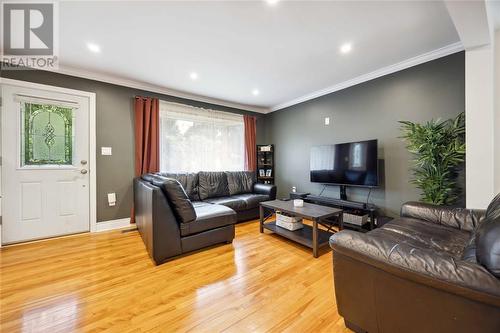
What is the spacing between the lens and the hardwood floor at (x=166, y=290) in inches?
53.6

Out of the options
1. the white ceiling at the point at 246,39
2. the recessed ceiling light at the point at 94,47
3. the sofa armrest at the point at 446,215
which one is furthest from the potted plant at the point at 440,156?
the recessed ceiling light at the point at 94,47

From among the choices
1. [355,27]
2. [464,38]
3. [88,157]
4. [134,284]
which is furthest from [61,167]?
[464,38]

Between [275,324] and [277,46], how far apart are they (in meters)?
2.71

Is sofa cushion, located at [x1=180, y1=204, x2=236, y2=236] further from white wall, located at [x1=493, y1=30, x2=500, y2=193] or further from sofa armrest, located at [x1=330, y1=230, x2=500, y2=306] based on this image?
white wall, located at [x1=493, y1=30, x2=500, y2=193]

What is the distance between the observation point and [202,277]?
1897mm

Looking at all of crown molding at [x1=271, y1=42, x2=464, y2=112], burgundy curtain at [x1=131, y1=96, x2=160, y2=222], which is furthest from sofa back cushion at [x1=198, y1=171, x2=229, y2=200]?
crown molding at [x1=271, y1=42, x2=464, y2=112]

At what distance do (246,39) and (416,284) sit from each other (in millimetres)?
2510

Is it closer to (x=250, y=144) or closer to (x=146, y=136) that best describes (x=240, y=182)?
(x=250, y=144)

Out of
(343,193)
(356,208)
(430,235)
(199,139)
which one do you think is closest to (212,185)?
(199,139)

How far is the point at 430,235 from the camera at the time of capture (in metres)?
1.67

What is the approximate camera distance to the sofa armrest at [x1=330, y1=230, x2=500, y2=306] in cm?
80

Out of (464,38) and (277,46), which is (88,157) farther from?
(464,38)

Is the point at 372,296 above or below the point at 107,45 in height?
below

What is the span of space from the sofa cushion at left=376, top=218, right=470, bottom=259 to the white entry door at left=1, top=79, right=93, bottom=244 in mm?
4057
